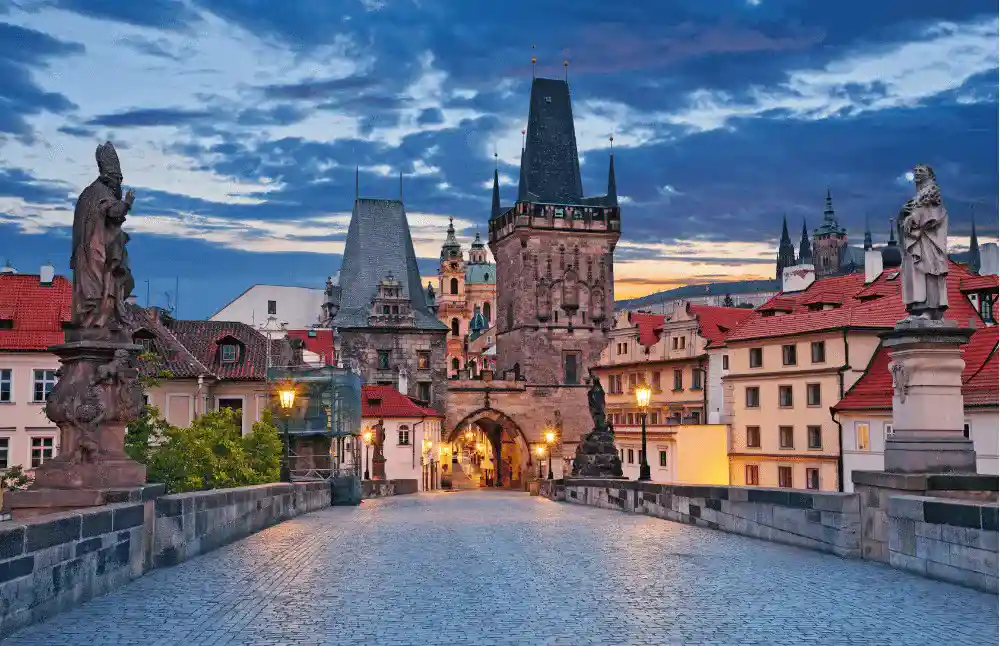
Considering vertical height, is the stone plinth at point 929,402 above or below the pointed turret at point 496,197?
below

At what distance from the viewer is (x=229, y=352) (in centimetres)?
5962

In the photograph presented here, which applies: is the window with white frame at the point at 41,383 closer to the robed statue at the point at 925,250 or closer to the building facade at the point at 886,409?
the building facade at the point at 886,409

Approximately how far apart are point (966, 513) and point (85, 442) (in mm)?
8771

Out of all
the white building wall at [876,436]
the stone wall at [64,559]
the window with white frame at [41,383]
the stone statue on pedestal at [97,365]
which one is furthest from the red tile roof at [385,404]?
the stone wall at [64,559]

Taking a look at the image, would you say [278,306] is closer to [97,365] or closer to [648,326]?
[648,326]

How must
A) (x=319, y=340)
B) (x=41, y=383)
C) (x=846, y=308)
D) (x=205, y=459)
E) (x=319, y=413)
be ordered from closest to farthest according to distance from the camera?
(x=205, y=459), (x=41, y=383), (x=846, y=308), (x=319, y=413), (x=319, y=340)

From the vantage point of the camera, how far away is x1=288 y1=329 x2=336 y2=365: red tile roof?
86.7m

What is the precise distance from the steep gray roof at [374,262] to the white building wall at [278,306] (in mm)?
17372

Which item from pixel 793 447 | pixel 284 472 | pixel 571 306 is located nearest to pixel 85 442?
pixel 284 472

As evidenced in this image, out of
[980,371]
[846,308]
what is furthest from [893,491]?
[846,308]

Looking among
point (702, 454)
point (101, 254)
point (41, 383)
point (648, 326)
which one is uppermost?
point (648, 326)

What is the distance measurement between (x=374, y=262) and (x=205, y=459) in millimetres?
52431

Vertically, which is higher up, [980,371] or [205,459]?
[980,371]

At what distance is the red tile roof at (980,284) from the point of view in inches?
1671
